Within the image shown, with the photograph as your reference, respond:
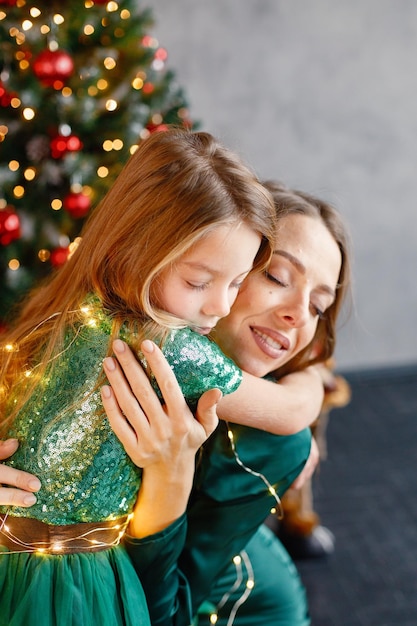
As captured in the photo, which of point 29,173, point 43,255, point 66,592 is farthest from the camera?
point 43,255

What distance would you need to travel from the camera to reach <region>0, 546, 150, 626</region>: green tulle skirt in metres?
1.15

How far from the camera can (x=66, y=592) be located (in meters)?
1.15

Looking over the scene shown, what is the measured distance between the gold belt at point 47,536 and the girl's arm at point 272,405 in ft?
1.04

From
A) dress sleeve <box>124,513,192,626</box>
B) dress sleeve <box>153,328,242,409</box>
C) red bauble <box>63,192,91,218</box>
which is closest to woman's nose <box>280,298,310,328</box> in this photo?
dress sleeve <box>153,328,242,409</box>

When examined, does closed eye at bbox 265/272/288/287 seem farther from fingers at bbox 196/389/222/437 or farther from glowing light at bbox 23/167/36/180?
glowing light at bbox 23/167/36/180

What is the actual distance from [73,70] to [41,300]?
44.0 inches

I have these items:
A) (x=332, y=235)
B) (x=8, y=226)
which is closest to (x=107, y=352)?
(x=332, y=235)

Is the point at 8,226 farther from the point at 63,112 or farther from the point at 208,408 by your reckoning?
the point at 208,408

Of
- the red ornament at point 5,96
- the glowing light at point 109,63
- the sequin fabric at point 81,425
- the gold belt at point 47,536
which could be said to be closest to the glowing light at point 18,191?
the red ornament at point 5,96

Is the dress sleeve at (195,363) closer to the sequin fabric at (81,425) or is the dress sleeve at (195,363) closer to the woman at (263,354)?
the sequin fabric at (81,425)

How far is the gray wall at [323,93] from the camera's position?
12.5ft

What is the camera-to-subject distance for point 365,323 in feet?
14.6

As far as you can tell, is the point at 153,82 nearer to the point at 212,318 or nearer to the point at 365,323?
the point at 212,318

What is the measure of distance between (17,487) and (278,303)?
0.63m
